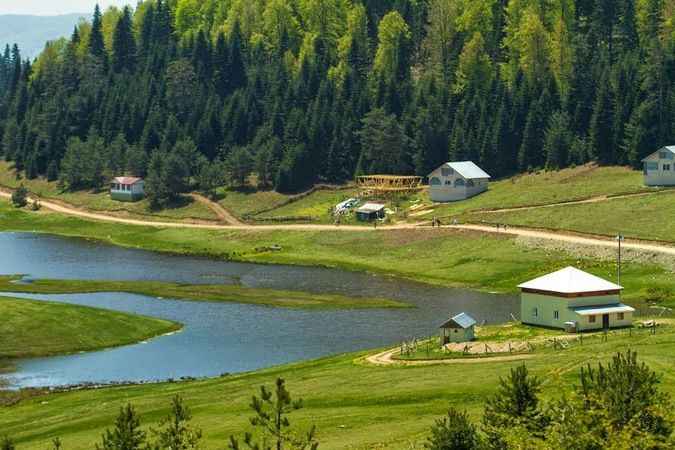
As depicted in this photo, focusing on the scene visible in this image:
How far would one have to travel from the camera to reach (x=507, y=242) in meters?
147

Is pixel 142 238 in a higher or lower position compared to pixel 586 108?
lower

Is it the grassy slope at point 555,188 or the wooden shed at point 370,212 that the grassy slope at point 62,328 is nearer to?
the wooden shed at point 370,212

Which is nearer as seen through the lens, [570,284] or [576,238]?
[570,284]

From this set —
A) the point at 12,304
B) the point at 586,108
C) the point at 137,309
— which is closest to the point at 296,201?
the point at 586,108

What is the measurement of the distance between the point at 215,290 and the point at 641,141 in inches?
2730

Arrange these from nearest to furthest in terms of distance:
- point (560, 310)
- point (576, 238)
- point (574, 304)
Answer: point (574, 304)
point (560, 310)
point (576, 238)

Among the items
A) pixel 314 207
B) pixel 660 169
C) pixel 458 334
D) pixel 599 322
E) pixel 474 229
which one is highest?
pixel 660 169

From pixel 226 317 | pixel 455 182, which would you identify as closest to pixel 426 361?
pixel 226 317

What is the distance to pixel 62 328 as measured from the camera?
105 m

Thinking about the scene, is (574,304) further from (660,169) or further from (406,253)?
A: (660,169)

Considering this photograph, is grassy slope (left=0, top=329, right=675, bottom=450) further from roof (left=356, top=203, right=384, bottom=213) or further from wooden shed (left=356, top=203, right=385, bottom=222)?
roof (left=356, top=203, right=384, bottom=213)

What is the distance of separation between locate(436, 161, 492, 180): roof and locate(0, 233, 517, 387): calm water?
123 ft

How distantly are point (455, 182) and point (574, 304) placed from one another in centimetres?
8714

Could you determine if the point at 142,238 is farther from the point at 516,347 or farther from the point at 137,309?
the point at 516,347
